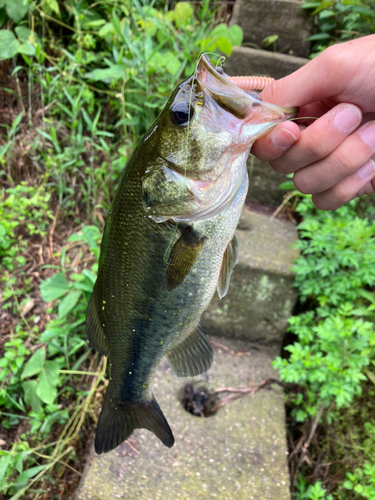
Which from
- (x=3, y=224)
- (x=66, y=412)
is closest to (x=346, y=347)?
(x=66, y=412)

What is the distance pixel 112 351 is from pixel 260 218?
1976 mm

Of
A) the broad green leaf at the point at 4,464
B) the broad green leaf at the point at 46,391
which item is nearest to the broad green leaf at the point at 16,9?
the broad green leaf at the point at 46,391

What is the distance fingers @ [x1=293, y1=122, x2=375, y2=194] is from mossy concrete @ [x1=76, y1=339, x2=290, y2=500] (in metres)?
1.52

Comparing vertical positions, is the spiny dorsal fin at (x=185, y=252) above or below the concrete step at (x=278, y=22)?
below

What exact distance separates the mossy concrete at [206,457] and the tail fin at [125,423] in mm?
542

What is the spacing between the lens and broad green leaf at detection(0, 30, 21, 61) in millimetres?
2885

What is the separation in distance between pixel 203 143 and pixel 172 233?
0.97 ft

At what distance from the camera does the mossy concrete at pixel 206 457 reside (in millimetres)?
1650

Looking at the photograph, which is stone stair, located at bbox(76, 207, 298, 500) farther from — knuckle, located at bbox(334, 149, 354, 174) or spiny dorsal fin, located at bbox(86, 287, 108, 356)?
knuckle, located at bbox(334, 149, 354, 174)

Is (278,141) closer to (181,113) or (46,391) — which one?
(181,113)

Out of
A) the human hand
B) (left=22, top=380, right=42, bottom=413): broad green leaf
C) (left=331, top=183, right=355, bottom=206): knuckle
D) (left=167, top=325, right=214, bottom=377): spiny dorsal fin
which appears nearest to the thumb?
the human hand

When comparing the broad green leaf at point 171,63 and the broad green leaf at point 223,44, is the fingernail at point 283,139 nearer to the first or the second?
the broad green leaf at point 223,44

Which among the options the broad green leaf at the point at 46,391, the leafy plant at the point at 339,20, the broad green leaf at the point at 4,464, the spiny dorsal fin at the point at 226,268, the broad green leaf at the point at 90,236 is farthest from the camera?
the leafy plant at the point at 339,20

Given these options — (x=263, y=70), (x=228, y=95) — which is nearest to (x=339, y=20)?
(x=263, y=70)
